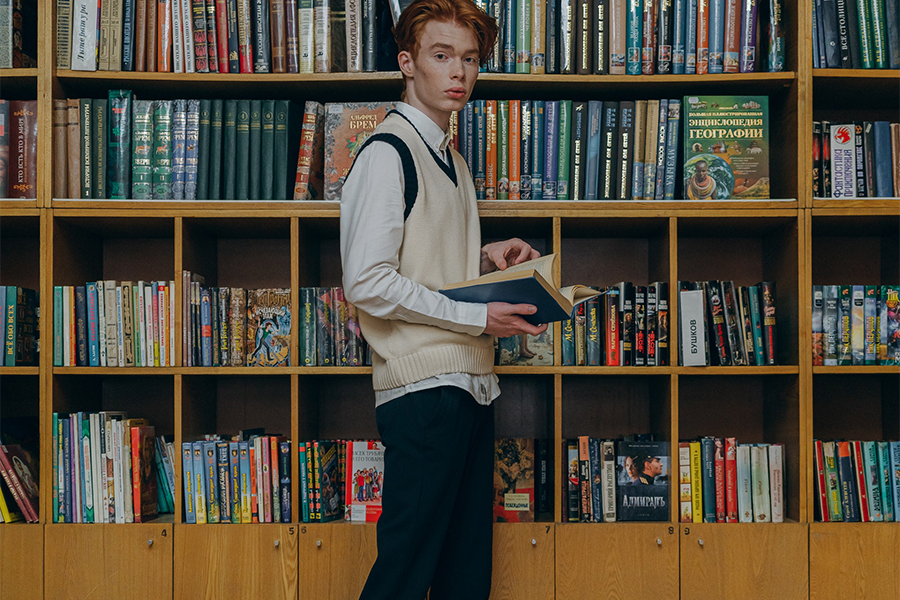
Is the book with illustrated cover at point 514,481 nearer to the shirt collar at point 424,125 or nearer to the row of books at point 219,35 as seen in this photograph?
the shirt collar at point 424,125

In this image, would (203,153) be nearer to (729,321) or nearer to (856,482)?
(729,321)

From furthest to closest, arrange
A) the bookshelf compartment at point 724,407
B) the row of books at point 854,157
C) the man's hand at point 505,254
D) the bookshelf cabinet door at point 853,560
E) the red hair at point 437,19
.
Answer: the bookshelf compartment at point 724,407 → the row of books at point 854,157 → the bookshelf cabinet door at point 853,560 → the man's hand at point 505,254 → the red hair at point 437,19

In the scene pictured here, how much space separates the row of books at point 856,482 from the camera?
6.26 feet

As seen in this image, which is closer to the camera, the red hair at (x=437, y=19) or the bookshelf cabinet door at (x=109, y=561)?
the red hair at (x=437, y=19)

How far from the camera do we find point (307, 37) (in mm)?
1990

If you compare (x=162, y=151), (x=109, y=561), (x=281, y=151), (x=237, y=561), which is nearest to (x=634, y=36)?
(x=281, y=151)

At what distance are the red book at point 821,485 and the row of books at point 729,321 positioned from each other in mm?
268

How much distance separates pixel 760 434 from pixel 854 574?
18.9 inches

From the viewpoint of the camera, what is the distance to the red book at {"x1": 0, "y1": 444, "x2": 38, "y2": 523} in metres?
1.89

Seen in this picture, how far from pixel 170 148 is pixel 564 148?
3.62ft

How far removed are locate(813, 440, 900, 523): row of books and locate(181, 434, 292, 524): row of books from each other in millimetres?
1449

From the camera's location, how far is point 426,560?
1.46m

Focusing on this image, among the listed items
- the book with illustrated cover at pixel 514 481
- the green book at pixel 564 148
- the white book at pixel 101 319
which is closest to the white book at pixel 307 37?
the green book at pixel 564 148

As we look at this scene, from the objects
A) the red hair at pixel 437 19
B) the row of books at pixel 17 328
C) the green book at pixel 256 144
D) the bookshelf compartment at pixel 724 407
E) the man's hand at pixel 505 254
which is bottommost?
the bookshelf compartment at pixel 724 407
